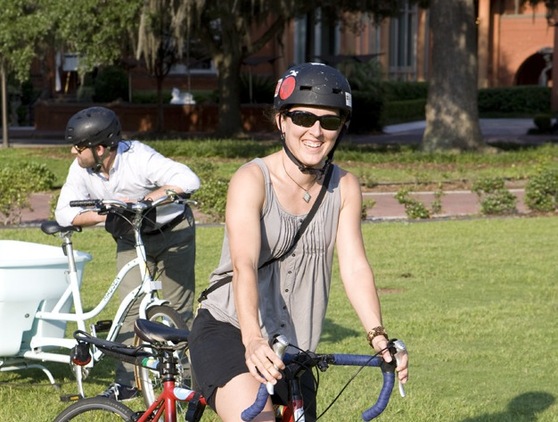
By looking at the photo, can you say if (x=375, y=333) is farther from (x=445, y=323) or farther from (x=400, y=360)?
(x=445, y=323)

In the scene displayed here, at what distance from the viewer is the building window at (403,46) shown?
2368 inches

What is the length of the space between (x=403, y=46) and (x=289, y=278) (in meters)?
58.3

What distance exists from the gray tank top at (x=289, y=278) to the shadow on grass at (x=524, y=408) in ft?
9.08

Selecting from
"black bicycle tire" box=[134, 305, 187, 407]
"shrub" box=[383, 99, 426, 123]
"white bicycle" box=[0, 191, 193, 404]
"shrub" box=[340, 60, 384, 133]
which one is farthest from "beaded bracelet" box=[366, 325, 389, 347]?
"shrub" box=[383, 99, 426, 123]

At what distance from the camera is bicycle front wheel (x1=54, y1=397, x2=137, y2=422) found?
4.23 m

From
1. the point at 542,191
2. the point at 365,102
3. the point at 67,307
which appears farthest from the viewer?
the point at 365,102

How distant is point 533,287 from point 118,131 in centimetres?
546

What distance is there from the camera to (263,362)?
132 inches

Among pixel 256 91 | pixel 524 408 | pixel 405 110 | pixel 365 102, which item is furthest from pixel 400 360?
pixel 405 110

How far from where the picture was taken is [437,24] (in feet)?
88.4

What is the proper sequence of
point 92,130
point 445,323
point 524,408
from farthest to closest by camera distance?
point 445,323
point 524,408
point 92,130

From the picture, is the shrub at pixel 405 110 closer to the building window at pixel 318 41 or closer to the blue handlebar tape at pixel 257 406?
the building window at pixel 318 41

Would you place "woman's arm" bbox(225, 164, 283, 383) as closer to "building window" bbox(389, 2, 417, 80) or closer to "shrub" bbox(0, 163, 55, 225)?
"shrub" bbox(0, 163, 55, 225)

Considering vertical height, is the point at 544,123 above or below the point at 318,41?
below
